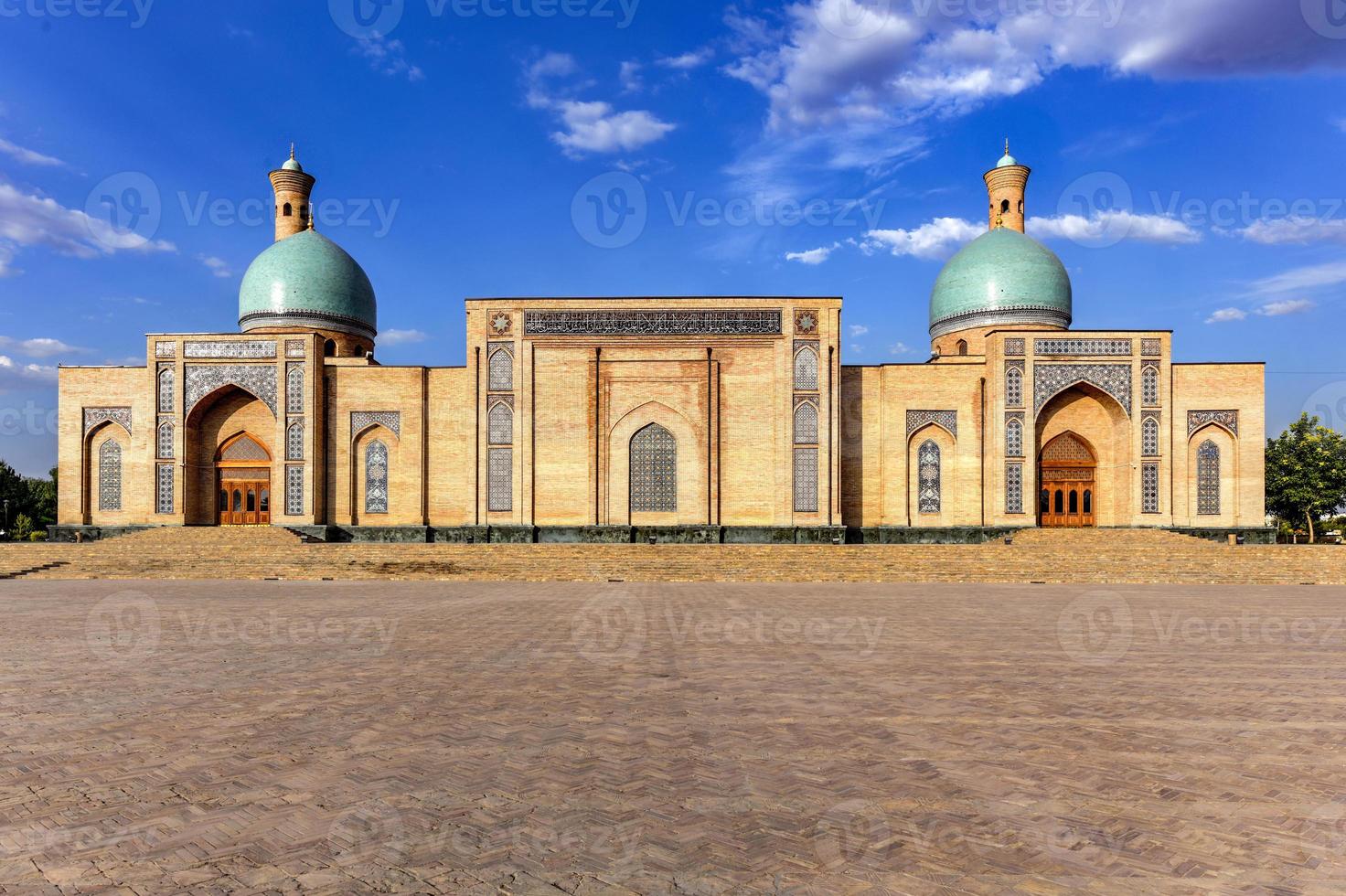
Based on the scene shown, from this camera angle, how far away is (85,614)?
35.5 ft

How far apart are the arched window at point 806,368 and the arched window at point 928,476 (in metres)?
4.11

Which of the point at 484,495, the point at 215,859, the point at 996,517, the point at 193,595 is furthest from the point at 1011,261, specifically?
the point at 215,859

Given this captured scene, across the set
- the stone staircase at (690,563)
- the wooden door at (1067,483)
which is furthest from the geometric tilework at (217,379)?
the wooden door at (1067,483)

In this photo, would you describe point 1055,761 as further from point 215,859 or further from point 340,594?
point 340,594

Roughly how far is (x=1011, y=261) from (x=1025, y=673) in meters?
23.7

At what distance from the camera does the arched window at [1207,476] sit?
23.0m

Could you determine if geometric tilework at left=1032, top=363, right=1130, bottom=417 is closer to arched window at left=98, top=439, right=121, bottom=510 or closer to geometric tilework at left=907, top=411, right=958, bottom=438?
geometric tilework at left=907, top=411, right=958, bottom=438

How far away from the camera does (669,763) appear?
4332mm

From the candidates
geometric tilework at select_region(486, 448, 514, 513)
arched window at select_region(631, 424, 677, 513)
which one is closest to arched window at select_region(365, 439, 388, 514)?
geometric tilework at select_region(486, 448, 514, 513)

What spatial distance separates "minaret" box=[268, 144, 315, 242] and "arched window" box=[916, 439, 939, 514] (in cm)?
2353

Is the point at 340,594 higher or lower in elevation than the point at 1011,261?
lower

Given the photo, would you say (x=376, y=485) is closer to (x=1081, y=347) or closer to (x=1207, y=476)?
(x=1081, y=347)

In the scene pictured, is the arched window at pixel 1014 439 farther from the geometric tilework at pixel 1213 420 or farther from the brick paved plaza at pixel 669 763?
the brick paved plaza at pixel 669 763

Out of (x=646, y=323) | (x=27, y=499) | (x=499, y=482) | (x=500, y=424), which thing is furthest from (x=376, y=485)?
(x=27, y=499)
